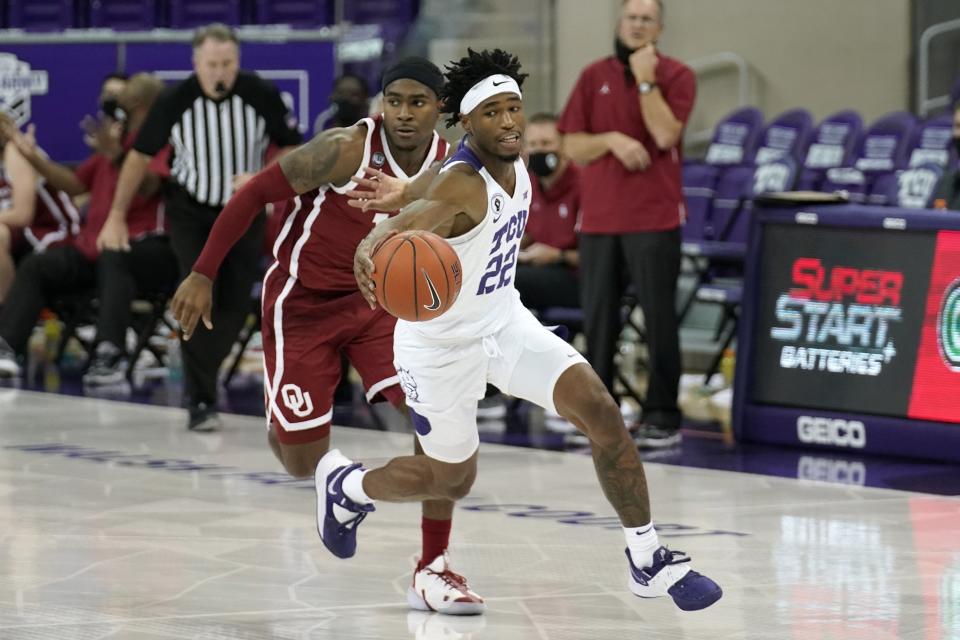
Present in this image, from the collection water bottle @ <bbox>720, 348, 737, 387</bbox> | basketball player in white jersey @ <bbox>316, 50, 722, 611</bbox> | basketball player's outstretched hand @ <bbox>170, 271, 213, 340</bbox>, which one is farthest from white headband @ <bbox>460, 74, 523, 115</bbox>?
water bottle @ <bbox>720, 348, 737, 387</bbox>

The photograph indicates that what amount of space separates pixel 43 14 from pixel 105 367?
23.3 ft

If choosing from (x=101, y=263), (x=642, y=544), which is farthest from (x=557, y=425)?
(x=642, y=544)

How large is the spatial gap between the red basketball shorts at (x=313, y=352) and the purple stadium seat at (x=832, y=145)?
7.43 m

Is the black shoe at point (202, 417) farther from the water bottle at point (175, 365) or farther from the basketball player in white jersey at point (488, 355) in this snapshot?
the basketball player in white jersey at point (488, 355)

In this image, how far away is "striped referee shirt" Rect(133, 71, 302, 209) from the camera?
30.5ft

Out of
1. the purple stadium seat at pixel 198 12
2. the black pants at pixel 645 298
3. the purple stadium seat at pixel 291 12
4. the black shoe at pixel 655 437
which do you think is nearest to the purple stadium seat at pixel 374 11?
the purple stadium seat at pixel 291 12

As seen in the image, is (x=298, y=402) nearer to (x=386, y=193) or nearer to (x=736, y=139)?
(x=386, y=193)

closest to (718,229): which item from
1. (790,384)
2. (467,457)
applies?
(790,384)

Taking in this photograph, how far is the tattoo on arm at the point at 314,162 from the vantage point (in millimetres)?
5715

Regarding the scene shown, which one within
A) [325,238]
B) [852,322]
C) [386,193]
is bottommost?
[852,322]

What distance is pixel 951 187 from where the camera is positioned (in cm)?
891

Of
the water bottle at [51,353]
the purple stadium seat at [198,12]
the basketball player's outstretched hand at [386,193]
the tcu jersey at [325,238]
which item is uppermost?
the purple stadium seat at [198,12]

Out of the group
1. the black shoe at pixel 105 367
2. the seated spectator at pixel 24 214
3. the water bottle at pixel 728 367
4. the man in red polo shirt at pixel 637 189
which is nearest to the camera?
the man in red polo shirt at pixel 637 189

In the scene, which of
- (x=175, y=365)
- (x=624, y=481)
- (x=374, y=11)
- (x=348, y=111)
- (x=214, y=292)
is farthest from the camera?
(x=374, y=11)
